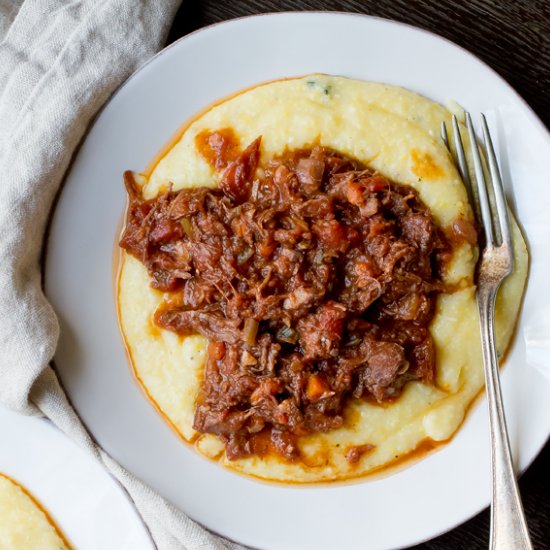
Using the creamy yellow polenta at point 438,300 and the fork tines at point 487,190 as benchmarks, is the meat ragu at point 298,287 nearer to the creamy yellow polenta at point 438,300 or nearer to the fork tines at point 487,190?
the creamy yellow polenta at point 438,300

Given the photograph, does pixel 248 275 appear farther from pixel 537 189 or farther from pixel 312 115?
pixel 537 189

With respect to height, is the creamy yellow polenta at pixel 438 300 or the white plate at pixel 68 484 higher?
the creamy yellow polenta at pixel 438 300

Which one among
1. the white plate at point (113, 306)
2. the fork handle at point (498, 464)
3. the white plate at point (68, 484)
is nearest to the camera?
the fork handle at point (498, 464)

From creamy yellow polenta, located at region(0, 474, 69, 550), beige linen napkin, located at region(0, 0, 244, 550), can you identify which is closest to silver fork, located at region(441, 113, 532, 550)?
beige linen napkin, located at region(0, 0, 244, 550)

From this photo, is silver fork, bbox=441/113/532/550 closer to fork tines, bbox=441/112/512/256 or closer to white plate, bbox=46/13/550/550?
fork tines, bbox=441/112/512/256

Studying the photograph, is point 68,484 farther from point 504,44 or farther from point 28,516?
point 504,44

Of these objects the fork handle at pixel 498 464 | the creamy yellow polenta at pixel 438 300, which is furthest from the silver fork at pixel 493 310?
the creamy yellow polenta at pixel 438 300

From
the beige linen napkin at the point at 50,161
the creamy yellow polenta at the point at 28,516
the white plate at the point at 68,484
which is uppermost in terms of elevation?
the beige linen napkin at the point at 50,161

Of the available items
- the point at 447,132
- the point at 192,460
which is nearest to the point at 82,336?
the point at 192,460
